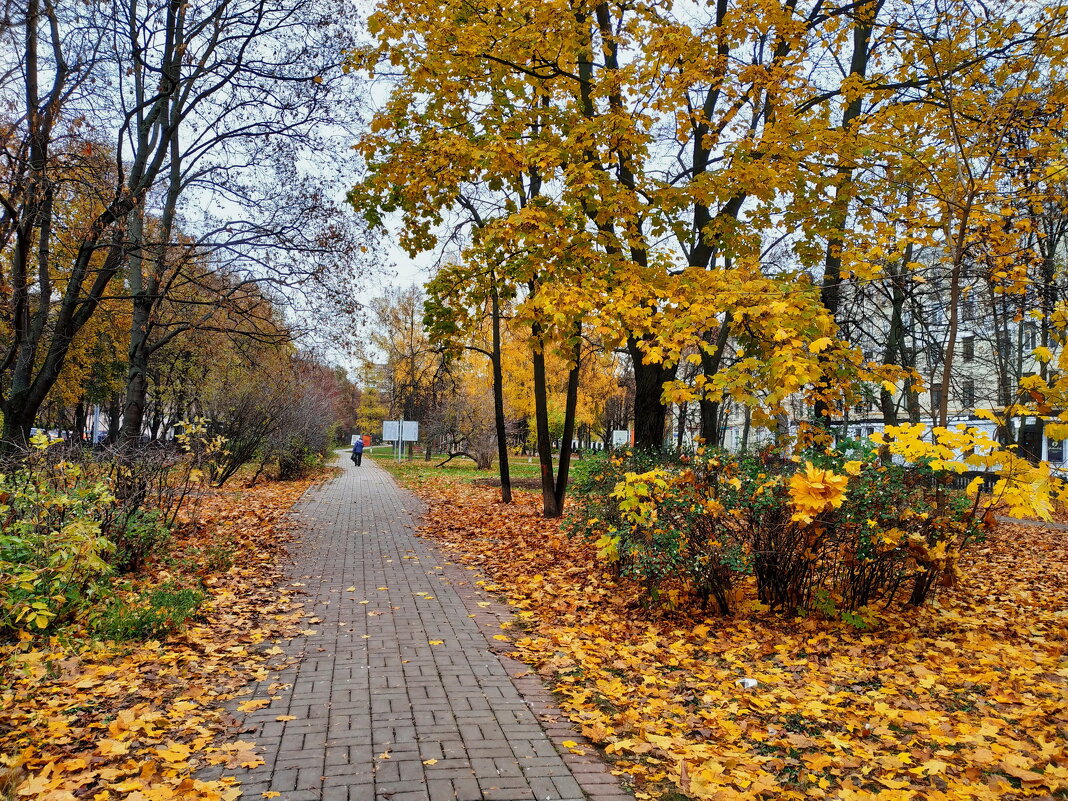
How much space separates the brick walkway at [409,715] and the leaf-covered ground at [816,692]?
0.35m

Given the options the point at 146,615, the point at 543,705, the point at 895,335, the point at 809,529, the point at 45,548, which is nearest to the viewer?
the point at 543,705

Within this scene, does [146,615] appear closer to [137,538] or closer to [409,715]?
[137,538]

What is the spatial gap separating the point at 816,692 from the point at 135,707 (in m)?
4.20

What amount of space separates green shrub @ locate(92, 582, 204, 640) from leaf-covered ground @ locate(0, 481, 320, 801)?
0.14 metres

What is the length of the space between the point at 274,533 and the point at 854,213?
9.78m

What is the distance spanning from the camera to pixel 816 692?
4.34m

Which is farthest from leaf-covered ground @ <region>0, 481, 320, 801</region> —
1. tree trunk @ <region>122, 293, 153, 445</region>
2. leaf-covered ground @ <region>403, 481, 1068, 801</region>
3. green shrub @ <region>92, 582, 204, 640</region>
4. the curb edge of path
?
tree trunk @ <region>122, 293, 153, 445</region>

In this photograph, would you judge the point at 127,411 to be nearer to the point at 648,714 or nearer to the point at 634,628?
the point at 634,628

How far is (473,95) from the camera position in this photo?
9305 millimetres

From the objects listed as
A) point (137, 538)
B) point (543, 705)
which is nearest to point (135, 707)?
point (543, 705)

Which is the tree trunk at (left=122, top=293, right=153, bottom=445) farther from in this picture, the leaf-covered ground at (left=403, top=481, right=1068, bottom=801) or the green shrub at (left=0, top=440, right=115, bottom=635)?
the leaf-covered ground at (left=403, top=481, right=1068, bottom=801)

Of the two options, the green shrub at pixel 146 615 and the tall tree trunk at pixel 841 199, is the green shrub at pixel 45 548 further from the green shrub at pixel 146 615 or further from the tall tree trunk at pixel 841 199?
the tall tree trunk at pixel 841 199

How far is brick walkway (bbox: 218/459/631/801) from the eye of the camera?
3.16 metres

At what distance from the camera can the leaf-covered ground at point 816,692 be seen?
10.6 feet
